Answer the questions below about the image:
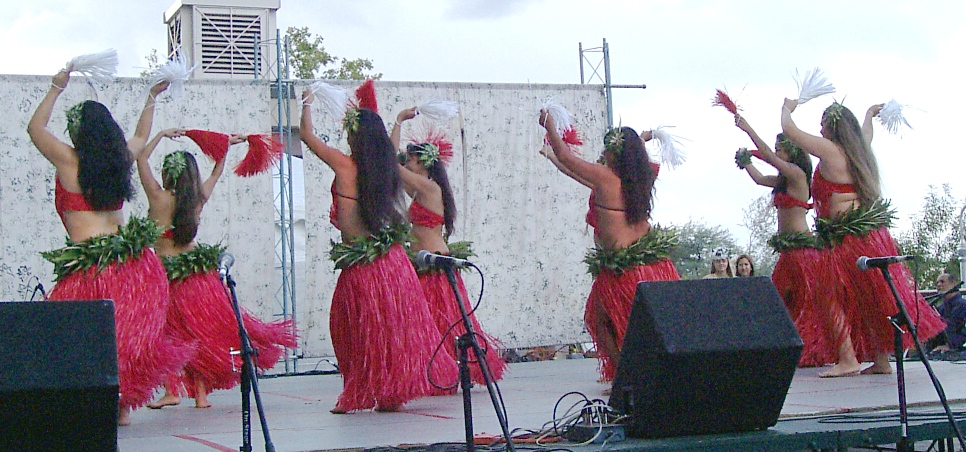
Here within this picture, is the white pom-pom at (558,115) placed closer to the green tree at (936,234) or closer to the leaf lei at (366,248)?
the leaf lei at (366,248)

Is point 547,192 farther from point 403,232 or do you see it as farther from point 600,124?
point 403,232

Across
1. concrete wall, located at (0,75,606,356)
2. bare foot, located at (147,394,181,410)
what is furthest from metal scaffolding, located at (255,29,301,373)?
bare foot, located at (147,394,181,410)

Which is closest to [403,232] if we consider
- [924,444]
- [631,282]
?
[631,282]

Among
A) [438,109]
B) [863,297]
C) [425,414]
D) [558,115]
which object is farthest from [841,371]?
[438,109]

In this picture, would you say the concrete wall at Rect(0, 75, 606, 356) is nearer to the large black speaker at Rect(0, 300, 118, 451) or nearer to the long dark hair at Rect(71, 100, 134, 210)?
the long dark hair at Rect(71, 100, 134, 210)

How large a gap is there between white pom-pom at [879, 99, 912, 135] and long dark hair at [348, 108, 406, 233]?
2716 mm

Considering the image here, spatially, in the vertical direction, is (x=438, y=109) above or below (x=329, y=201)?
above

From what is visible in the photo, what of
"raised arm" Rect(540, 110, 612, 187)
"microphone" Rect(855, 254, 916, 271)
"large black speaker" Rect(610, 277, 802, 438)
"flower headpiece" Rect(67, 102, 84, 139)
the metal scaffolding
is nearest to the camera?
"large black speaker" Rect(610, 277, 802, 438)

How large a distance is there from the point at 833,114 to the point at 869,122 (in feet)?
0.90

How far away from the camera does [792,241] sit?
5680 millimetres

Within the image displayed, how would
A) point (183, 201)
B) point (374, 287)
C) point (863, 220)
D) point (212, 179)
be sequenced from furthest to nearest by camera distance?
point (863, 220)
point (212, 179)
point (183, 201)
point (374, 287)

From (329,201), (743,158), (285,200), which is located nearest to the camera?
(743,158)

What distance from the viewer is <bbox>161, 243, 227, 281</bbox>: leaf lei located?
4.96m

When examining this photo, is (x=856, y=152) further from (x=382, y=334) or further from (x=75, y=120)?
(x=75, y=120)
